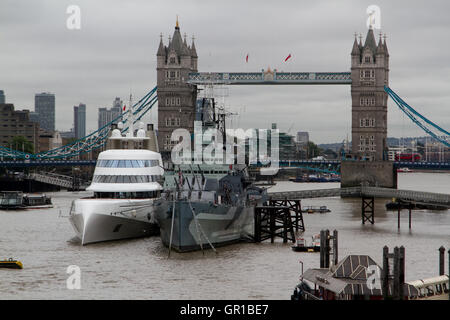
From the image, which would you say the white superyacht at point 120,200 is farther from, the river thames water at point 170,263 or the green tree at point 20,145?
the green tree at point 20,145

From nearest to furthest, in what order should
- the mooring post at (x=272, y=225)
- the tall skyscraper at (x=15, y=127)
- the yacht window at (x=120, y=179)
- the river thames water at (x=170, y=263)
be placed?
1. the river thames water at (x=170, y=263)
2. the yacht window at (x=120, y=179)
3. the mooring post at (x=272, y=225)
4. the tall skyscraper at (x=15, y=127)

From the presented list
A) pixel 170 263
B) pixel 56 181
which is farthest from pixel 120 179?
pixel 56 181

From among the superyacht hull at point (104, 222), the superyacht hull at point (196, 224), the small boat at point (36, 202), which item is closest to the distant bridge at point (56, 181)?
the small boat at point (36, 202)

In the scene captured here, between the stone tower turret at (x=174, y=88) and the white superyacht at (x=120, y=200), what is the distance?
220 ft

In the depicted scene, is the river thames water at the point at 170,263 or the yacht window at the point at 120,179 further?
the yacht window at the point at 120,179

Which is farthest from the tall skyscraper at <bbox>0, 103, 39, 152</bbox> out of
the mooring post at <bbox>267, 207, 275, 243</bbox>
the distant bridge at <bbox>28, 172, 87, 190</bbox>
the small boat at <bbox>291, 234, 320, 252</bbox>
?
the small boat at <bbox>291, 234, 320, 252</bbox>

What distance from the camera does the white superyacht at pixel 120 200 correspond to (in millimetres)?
40375

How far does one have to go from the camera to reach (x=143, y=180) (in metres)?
44.2

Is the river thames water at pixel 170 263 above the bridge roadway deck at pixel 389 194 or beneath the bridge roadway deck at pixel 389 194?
beneath

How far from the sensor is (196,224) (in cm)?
3697

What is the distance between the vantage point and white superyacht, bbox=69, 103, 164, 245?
132 feet

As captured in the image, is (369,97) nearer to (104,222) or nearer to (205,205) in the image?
(104,222)

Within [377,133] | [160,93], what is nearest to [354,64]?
[377,133]
